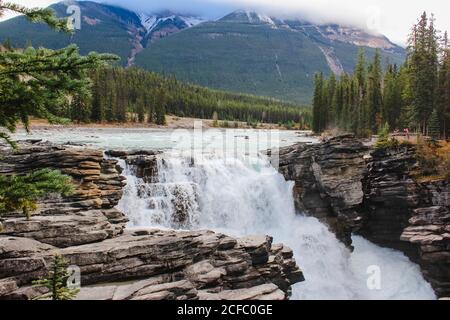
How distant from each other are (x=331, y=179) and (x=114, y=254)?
23.1 meters

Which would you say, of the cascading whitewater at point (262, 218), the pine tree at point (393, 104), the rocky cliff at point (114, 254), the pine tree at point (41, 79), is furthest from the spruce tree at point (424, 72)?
the pine tree at point (41, 79)

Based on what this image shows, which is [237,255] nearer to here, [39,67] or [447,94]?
[39,67]

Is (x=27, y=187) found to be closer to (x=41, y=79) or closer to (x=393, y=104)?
(x=41, y=79)

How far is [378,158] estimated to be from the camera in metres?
36.7

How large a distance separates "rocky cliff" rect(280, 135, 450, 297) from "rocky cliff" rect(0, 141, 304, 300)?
36.7 ft

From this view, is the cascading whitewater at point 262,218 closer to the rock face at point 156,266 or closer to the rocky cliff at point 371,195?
the rocky cliff at point 371,195

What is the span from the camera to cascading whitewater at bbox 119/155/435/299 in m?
30.8

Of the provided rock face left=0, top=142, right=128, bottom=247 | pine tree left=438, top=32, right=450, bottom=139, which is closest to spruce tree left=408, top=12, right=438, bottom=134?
pine tree left=438, top=32, right=450, bottom=139

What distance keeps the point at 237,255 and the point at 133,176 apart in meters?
12.3

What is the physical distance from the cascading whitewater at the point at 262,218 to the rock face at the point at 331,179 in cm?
111

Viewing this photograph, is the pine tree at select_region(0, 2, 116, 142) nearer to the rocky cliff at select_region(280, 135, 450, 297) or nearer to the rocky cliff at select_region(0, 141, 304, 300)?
the rocky cliff at select_region(0, 141, 304, 300)

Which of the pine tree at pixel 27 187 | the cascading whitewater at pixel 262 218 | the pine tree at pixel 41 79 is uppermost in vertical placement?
the pine tree at pixel 41 79

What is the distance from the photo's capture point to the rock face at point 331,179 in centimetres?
3694

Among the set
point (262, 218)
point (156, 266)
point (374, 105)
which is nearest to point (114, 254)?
point (156, 266)
